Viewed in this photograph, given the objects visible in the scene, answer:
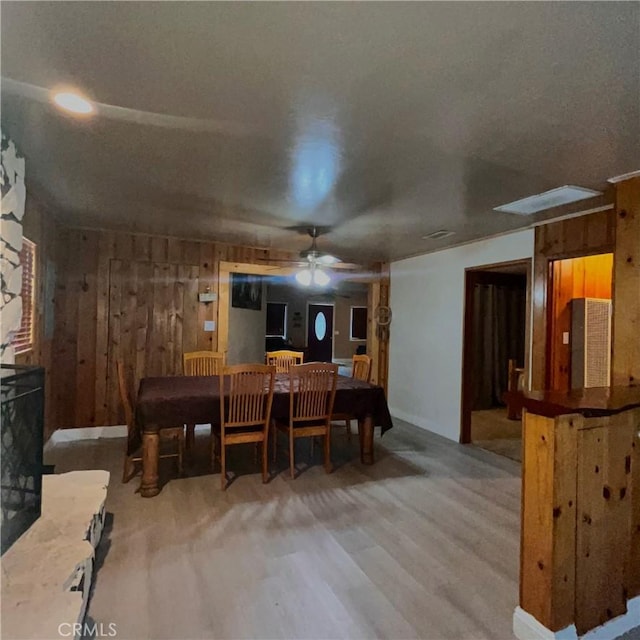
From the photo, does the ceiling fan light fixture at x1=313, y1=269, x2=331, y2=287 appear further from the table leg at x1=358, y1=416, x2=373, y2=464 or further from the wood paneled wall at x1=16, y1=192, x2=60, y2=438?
the wood paneled wall at x1=16, y1=192, x2=60, y2=438

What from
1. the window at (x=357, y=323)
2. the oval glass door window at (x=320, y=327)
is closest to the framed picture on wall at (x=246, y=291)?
the oval glass door window at (x=320, y=327)

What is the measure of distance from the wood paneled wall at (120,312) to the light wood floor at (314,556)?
95cm

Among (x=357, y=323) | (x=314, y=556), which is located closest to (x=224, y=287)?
(x=314, y=556)

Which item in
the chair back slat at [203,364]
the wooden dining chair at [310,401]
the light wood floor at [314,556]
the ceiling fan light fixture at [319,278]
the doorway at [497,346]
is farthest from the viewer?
the doorway at [497,346]

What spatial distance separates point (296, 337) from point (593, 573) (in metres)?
10.6

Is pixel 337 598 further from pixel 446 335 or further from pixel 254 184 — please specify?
pixel 446 335

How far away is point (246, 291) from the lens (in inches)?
259

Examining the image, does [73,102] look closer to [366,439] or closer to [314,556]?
[314,556]

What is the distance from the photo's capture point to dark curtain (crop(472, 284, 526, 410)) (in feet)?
21.7

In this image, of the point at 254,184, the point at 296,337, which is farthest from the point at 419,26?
the point at 296,337

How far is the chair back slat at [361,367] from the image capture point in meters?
4.63

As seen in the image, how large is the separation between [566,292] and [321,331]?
8.78 m

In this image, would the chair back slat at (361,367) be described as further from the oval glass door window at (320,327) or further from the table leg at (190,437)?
the oval glass door window at (320,327)

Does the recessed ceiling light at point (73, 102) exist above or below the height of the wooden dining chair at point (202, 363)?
above
